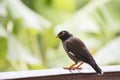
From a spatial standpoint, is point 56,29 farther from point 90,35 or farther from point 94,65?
point 94,65

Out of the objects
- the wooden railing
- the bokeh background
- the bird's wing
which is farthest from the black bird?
the bokeh background

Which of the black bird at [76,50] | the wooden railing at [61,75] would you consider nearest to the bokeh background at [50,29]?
the black bird at [76,50]

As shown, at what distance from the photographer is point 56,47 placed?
10.7 feet

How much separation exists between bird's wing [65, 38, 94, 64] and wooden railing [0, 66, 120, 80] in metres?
0.17

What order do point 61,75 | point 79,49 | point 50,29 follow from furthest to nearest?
1. point 50,29
2. point 79,49
3. point 61,75

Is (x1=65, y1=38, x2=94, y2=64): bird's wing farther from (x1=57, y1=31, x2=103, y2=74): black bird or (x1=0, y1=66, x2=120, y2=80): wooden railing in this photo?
(x1=0, y1=66, x2=120, y2=80): wooden railing

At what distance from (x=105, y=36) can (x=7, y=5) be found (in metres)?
1.16

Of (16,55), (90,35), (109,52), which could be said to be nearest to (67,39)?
(16,55)

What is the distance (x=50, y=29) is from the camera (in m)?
2.78

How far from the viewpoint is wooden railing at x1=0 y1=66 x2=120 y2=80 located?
96 centimetres

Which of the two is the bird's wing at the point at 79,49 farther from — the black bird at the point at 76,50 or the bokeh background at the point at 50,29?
the bokeh background at the point at 50,29

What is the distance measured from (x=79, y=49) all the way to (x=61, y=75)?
13.6 inches

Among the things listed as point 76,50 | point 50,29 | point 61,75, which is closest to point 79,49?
point 76,50

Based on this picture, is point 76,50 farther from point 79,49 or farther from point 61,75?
point 61,75
